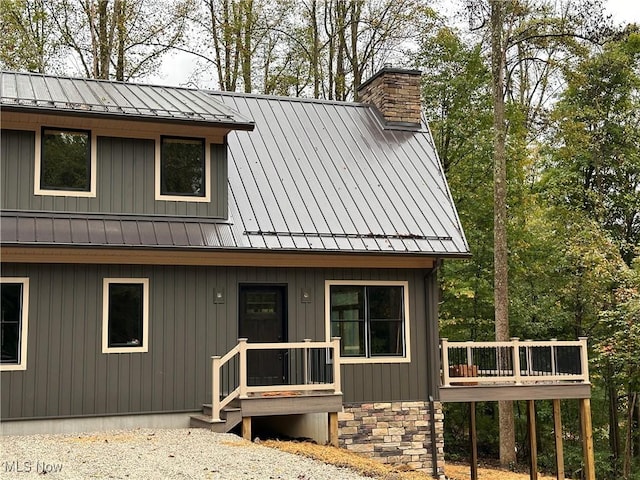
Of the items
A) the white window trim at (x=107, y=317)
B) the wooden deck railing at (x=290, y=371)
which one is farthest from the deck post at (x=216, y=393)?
the white window trim at (x=107, y=317)

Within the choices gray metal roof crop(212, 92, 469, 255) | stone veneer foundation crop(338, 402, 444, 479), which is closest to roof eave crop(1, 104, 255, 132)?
gray metal roof crop(212, 92, 469, 255)

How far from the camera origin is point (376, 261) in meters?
13.9

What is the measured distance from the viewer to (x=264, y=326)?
1369cm

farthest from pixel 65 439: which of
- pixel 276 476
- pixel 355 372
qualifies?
pixel 355 372

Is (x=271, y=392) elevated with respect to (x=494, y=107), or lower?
lower

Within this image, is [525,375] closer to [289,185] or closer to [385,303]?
[385,303]

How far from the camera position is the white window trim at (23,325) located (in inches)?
466

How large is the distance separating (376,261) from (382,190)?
1.86 m

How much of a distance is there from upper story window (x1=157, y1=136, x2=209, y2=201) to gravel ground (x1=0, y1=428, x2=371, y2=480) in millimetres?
4092

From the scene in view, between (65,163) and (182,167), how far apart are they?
1.91m

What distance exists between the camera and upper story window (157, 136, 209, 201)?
522 inches

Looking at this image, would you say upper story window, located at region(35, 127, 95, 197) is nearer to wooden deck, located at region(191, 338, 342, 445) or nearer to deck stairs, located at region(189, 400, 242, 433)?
wooden deck, located at region(191, 338, 342, 445)

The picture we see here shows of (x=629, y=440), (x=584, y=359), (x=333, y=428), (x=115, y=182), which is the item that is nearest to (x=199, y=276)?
(x=115, y=182)

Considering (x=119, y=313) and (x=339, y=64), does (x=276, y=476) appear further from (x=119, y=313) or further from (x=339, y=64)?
(x=339, y=64)
